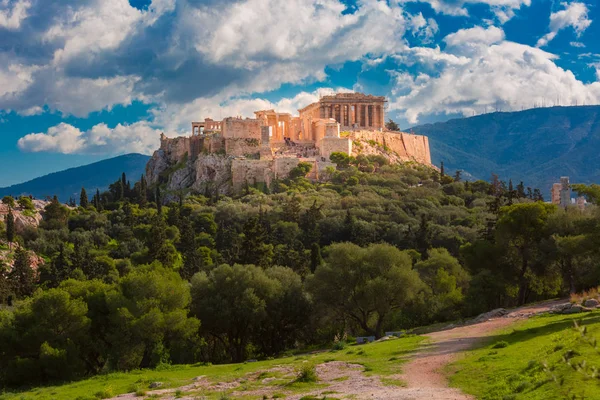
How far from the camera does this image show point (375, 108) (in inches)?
4897

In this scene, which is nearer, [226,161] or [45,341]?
[45,341]

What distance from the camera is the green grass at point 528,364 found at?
1564 cm

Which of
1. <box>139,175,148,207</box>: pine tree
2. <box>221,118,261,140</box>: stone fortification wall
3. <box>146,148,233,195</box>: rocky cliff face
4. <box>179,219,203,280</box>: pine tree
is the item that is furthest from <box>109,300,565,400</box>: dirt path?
<box>221,118,261,140</box>: stone fortification wall

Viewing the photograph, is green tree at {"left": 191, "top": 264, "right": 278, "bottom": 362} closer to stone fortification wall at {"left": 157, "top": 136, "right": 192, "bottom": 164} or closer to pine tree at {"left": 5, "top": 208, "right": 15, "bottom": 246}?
pine tree at {"left": 5, "top": 208, "right": 15, "bottom": 246}

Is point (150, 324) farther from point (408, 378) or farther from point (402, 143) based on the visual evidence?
point (402, 143)

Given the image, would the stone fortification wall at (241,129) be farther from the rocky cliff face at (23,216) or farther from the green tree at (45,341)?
the green tree at (45,341)

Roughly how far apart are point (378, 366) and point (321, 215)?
2255 inches

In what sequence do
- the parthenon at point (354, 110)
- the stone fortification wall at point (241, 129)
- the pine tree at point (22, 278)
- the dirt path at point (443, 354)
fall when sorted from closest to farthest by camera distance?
the dirt path at point (443, 354) < the pine tree at point (22, 278) < the stone fortification wall at point (241, 129) < the parthenon at point (354, 110)

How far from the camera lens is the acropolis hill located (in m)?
102

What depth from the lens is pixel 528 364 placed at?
58.6 ft

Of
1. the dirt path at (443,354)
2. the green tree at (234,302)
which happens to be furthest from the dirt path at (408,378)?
the green tree at (234,302)

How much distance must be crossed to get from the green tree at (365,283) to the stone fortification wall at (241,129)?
2725 inches

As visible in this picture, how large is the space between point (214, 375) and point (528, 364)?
1319cm

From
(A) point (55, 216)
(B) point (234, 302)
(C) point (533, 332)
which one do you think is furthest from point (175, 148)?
(C) point (533, 332)
